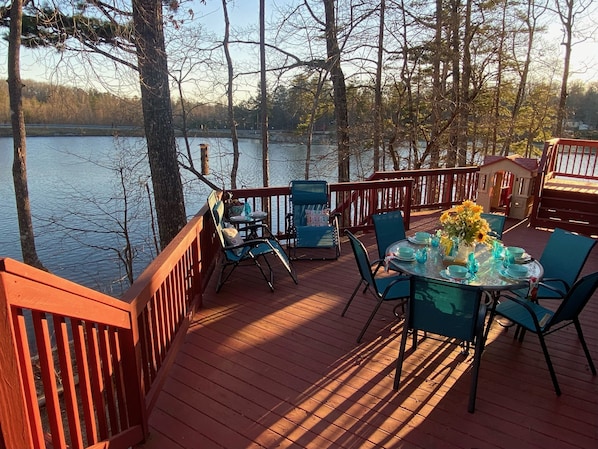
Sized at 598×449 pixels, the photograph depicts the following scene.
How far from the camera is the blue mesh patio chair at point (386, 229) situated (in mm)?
3850

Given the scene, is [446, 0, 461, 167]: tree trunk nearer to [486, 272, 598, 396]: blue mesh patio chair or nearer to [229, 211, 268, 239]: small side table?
[229, 211, 268, 239]: small side table

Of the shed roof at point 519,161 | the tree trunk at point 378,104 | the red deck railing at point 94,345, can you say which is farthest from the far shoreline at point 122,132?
the red deck railing at point 94,345

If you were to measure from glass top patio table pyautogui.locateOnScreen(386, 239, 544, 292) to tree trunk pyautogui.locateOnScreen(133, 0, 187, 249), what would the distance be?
394cm

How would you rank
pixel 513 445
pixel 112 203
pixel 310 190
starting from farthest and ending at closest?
pixel 112 203
pixel 310 190
pixel 513 445

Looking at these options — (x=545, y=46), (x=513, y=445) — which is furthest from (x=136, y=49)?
(x=545, y=46)

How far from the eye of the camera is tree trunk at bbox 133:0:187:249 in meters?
5.77

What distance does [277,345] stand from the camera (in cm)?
312

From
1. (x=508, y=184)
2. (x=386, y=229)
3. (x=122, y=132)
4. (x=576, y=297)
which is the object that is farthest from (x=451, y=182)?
(x=122, y=132)

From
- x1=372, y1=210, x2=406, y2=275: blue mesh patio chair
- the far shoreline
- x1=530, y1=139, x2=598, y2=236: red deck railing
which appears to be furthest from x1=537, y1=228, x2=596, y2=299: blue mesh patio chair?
the far shoreline

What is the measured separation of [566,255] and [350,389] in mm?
2088

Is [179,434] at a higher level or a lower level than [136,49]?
lower

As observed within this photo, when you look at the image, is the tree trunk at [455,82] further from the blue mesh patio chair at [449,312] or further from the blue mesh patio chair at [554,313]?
the blue mesh patio chair at [449,312]

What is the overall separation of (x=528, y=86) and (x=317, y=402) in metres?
16.4

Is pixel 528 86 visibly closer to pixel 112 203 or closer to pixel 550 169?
pixel 550 169
